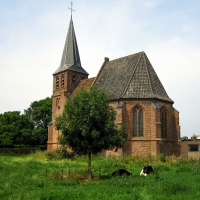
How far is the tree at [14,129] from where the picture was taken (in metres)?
56.0

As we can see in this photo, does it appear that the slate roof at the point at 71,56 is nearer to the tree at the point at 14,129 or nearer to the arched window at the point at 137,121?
the arched window at the point at 137,121

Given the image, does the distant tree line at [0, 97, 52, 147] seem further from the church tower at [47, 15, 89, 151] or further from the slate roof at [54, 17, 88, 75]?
the slate roof at [54, 17, 88, 75]

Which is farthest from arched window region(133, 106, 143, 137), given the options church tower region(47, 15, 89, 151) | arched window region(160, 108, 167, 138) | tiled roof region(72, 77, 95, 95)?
church tower region(47, 15, 89, 151)

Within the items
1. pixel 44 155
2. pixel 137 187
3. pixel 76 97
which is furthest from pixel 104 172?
pixel 44 155

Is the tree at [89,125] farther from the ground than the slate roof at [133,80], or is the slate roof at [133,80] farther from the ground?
the slate roof at [133,80]

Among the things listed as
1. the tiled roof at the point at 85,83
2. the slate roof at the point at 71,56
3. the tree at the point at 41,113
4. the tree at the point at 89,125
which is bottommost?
the tree at the point at 89,125

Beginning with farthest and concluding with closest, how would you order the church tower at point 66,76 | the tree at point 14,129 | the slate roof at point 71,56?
the tree at point 14,129, the slate roof at point 71,56, the church tower at point 66,76

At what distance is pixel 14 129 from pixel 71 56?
22.2 metres

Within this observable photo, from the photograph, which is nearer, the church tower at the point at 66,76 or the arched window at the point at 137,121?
the arched window at the point at 137,121

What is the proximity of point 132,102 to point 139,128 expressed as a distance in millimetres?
3299

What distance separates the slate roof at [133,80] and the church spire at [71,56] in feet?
22.5

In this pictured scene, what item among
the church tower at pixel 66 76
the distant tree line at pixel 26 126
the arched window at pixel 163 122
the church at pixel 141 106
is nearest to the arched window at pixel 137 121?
the church at pixel 141 106

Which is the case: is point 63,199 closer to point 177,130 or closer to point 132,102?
point 132,102

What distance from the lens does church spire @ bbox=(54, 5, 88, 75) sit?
44987mm
